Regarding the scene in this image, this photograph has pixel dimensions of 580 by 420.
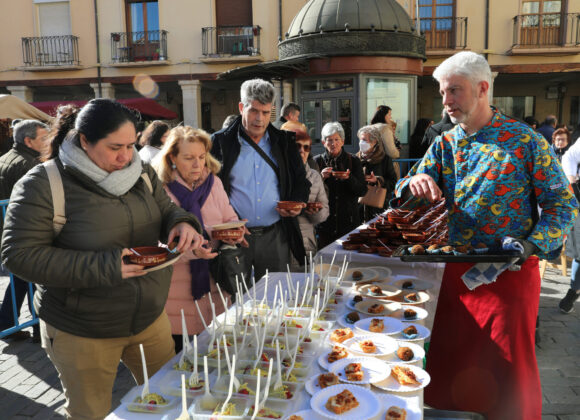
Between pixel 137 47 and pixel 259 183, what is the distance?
58.6 ft

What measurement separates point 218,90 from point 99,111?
19.9m

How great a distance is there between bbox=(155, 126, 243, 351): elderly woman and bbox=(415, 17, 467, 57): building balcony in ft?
52.6

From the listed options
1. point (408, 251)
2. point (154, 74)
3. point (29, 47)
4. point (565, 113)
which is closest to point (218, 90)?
point (154, 74)

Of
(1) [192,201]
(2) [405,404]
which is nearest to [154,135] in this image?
(1) [192,201]

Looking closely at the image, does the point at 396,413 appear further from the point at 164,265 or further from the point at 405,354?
the point at 164,265

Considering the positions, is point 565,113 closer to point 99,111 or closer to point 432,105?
point 432,105

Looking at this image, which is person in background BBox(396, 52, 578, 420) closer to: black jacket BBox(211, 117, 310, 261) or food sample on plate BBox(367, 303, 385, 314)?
food sample on plate BBox(367, 303, 385, 314)

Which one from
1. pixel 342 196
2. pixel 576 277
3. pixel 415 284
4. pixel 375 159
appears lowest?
pixel 576 277

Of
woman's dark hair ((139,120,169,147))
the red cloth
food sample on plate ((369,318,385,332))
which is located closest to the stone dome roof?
woman's dark hair ((139,120,169,147))

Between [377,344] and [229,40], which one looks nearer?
[377,344]

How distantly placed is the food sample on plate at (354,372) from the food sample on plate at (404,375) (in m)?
0.14

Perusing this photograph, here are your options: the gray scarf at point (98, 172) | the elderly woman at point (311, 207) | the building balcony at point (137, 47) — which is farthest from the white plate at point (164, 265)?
the building balcony at point (137, 47)

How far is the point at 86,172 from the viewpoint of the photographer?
215 centimetres

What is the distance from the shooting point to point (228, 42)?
18.7 meters
